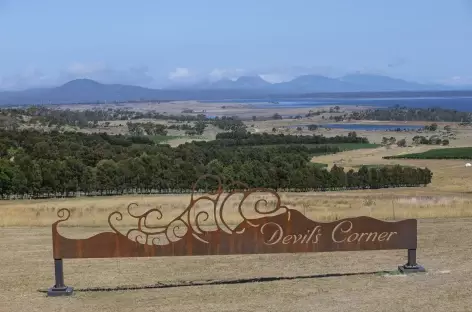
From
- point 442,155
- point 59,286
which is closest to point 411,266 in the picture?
point 59,286

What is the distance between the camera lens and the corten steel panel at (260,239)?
39.9ft

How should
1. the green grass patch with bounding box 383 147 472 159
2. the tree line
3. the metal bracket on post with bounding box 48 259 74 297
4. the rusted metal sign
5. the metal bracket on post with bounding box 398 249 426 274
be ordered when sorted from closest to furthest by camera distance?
the metal bracket on post with bounding box 48 259 74 297, the rusted metal sign, the metal bracket on post with bounding box 398 249 426 274, the tree line, the green grass patch with bounding box 383 147 472 159

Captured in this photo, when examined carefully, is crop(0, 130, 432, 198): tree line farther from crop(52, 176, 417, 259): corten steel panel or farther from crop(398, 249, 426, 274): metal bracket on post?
crop(398, 249, 426, 274): metal bracket on post

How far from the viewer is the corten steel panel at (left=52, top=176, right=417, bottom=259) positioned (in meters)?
12.2

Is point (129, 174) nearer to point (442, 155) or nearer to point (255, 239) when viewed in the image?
point (255, 239)

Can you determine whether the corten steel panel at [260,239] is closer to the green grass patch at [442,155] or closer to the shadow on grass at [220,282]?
the shadow on grass at [220,282]

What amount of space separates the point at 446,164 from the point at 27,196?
69188mm

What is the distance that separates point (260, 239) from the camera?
12422mm

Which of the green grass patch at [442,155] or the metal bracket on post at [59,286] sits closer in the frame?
the metal bracket on post at [59,286]

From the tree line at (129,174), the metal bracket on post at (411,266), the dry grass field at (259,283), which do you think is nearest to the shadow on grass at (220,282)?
the dry grass field at (259,283)

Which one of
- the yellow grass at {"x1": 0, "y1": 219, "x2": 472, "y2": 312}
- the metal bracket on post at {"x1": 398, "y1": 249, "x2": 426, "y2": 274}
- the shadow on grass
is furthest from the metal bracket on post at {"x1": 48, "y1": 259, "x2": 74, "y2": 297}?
the metal bracket on post at {"x1": 398, "y1": 249, "x2": 426, "y2": 274}

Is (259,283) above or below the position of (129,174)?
above

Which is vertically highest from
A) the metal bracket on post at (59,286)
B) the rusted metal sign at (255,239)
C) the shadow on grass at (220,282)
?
the rusted metal sign at (255,239)

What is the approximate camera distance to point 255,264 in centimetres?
1476
